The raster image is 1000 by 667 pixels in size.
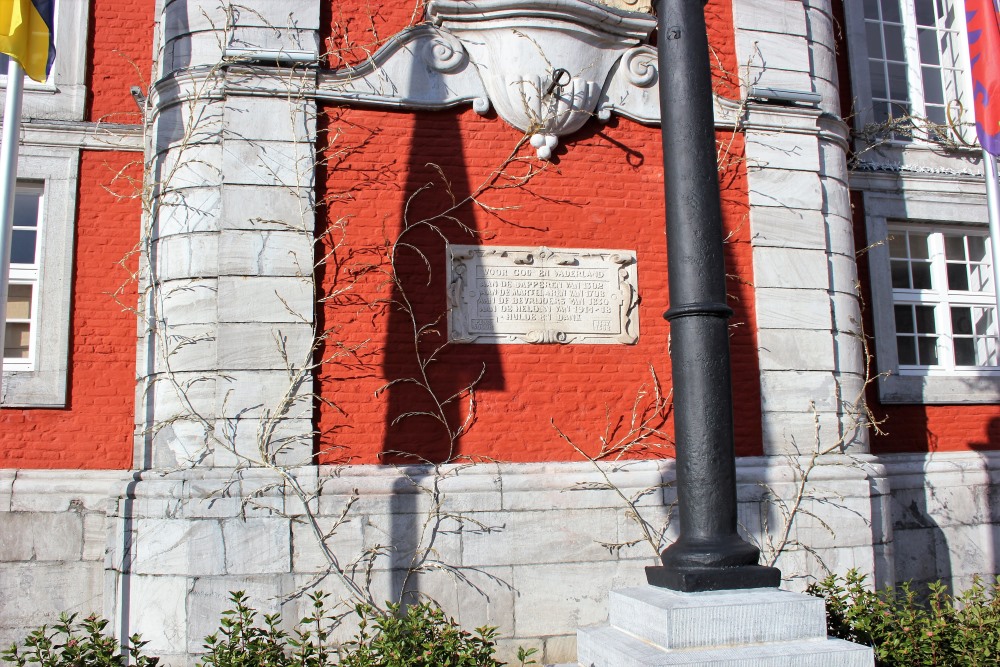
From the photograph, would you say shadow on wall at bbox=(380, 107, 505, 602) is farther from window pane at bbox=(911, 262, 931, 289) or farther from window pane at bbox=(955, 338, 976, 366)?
window pane at bbox=(955, 338, 976, 366)

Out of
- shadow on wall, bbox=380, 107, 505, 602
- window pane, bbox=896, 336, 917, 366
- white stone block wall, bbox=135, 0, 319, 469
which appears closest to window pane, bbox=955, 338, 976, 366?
window pane, bbox=896, 336, 917, 366

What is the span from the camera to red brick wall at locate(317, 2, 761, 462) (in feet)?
22.1

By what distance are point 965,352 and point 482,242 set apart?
16.6 feet

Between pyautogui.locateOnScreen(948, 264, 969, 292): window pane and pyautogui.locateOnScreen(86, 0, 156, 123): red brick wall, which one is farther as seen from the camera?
pyautogui.locateOnScreen(948, 264, 969, 292): window pane

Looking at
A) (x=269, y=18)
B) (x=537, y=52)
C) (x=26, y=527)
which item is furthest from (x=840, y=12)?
(x=26, y=527)

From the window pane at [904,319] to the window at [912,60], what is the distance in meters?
1.71

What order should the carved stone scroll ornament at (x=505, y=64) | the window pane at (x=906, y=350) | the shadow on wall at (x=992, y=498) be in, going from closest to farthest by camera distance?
the carved stone scroll ornament at (x=505, y=64), the shadow on wall at (x=992, y=498), the window pane at (x=906, y=350)

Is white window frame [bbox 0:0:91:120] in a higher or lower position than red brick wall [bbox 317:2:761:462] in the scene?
higher

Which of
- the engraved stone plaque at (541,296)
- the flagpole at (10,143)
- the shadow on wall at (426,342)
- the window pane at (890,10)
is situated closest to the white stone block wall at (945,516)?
the engraved stone plaque at (541,296)

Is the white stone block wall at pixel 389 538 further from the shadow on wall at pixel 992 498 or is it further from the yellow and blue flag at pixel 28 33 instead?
the yellow and blue flag at pixel 28 33

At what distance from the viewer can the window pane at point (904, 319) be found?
28.5 ft

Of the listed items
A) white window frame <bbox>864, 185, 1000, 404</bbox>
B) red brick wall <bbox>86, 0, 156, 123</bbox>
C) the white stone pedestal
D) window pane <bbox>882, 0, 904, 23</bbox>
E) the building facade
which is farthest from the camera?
window pane <bbox>882, 0, 904, 23</bbox>

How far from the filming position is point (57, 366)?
7.23 m

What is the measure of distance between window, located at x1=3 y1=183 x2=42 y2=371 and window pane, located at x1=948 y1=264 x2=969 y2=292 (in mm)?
8383
